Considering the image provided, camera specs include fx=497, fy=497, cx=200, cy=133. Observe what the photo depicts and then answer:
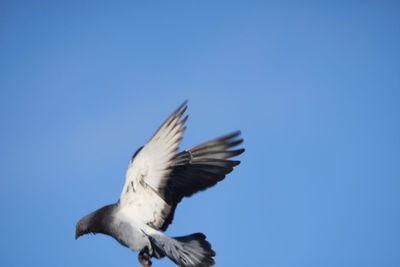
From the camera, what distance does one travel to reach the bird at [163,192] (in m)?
8.77

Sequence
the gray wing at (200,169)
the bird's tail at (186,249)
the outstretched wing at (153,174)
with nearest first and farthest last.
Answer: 1. the bird's tail at (186,249)
2. the outstretched wing at (153,174)
3. the gray wing at (200,169)

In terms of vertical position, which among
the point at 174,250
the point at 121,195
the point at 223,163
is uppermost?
the point at 223,163

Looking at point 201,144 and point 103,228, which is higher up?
point 201,144

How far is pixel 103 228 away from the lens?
9.00 metres

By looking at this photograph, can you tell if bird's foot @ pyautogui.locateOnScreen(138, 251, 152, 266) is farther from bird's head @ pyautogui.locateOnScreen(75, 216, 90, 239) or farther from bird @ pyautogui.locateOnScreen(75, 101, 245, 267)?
bird's head @ pyautogui.locateOnScreen(75, 216, 90, 239)

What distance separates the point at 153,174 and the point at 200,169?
0.94 metres

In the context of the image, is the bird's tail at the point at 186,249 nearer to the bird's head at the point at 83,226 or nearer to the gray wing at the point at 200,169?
the gray wing at the point at 200,169

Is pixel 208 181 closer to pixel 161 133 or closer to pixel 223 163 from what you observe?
pixel 223 163

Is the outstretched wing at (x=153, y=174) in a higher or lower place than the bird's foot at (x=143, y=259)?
higher

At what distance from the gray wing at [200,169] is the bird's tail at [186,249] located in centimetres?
55

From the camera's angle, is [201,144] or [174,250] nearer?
[174,250]

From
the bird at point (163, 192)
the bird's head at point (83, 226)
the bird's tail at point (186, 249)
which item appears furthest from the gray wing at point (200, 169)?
the bird's head at point (83, 226)

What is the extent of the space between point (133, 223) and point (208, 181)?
5.17 feet

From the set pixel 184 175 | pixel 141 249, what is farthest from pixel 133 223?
pixel 184 175
